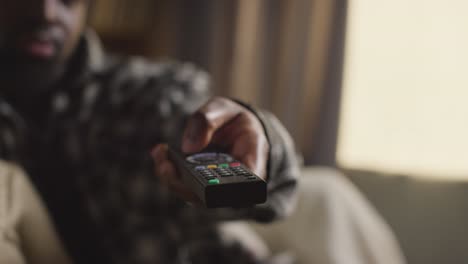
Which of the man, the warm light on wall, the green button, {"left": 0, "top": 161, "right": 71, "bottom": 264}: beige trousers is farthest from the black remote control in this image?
the warm light on wall

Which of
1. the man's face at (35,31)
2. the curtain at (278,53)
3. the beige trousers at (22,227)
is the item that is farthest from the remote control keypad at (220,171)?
the curtain at (278,53)

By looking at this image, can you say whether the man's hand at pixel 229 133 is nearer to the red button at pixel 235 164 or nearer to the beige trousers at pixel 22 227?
the red button at pixel 235 164

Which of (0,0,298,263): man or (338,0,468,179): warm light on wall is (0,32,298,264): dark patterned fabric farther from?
(338,0,468,179): warm light on wall

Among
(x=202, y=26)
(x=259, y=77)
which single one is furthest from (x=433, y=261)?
(x=202, y=26)

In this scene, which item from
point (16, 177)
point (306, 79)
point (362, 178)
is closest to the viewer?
point (16, 177)

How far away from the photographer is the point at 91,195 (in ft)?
2.44

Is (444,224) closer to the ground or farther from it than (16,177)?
closer to the ground

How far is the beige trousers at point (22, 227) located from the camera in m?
0.42

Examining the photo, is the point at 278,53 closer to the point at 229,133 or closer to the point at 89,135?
the point at 89,135

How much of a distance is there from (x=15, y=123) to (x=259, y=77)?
0.80 meters

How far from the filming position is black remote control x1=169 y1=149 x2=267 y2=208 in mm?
248

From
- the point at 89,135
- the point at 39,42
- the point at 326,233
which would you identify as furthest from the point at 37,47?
the point at 326,233

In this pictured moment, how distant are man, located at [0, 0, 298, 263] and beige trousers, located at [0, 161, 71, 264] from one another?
0.59ft

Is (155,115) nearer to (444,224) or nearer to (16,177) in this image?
(16,177)
